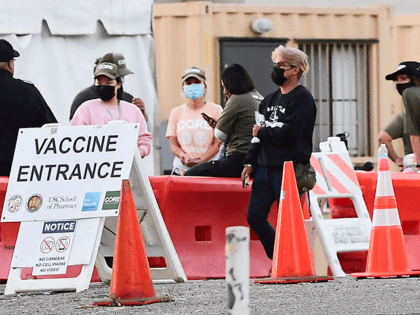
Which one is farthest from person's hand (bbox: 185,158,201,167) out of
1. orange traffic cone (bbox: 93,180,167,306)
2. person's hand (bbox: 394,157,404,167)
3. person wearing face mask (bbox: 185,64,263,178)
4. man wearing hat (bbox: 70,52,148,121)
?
orange traffic cone (bbox: 93,180,167,306)

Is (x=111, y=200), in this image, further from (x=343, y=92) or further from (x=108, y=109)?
Result: (x=343, y=92)

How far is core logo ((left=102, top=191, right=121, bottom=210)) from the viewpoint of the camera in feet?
23.7

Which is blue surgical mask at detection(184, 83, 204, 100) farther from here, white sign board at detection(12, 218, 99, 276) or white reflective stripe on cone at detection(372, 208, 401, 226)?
white sign board at detection(12, 218, 99, 276)

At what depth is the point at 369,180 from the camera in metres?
9.72

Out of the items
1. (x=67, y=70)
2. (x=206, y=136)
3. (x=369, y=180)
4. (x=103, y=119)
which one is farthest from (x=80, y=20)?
(x=369, y=180)

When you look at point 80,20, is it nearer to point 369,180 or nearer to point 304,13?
point 369,180

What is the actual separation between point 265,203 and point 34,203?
176 centimetres

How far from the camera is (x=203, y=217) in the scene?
904cm

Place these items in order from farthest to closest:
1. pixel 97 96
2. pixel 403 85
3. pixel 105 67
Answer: pixel 97 96
pixel 403 85
pixel 105 67

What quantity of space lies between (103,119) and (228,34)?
7.70 m

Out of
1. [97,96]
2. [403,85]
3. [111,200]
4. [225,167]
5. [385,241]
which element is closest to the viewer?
[111,200]

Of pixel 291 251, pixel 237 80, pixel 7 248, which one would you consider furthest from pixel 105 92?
pixel 291 251

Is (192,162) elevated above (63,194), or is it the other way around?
(192,162)

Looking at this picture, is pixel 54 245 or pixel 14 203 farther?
pixel 14 203
